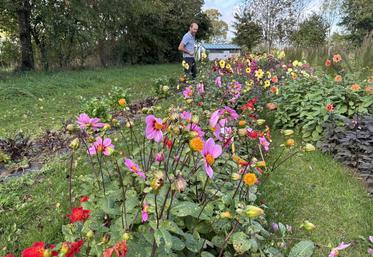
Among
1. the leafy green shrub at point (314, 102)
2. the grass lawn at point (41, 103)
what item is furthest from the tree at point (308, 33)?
the leafy green shrub at point (314, 102)

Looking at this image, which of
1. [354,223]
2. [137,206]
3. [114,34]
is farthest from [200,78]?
[114,34]

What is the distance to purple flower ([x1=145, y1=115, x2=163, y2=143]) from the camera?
4.03ft

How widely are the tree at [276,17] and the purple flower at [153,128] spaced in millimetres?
21299

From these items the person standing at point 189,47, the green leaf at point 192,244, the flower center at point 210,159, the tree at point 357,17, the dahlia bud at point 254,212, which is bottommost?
the green leaf at point 192,244

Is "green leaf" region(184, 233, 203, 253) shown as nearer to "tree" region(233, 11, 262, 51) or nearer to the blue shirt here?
the blue shirt

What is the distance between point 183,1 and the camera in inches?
844

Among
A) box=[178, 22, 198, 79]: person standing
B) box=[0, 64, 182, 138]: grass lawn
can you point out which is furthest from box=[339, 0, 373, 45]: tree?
box=[0, 64, 182, 138]: grass lawn

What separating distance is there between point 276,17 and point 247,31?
3.51 m

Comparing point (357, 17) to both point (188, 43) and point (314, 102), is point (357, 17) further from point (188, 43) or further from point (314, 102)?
point (314, 102)

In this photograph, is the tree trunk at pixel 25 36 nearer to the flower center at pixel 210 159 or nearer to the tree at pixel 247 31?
the flower center at pixel 210 159

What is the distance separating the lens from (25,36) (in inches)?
484

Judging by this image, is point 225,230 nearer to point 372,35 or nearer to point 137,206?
point 137,206

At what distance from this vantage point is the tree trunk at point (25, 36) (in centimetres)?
1196

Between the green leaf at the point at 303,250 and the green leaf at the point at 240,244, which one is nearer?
the green leaf at the point at 240,244
